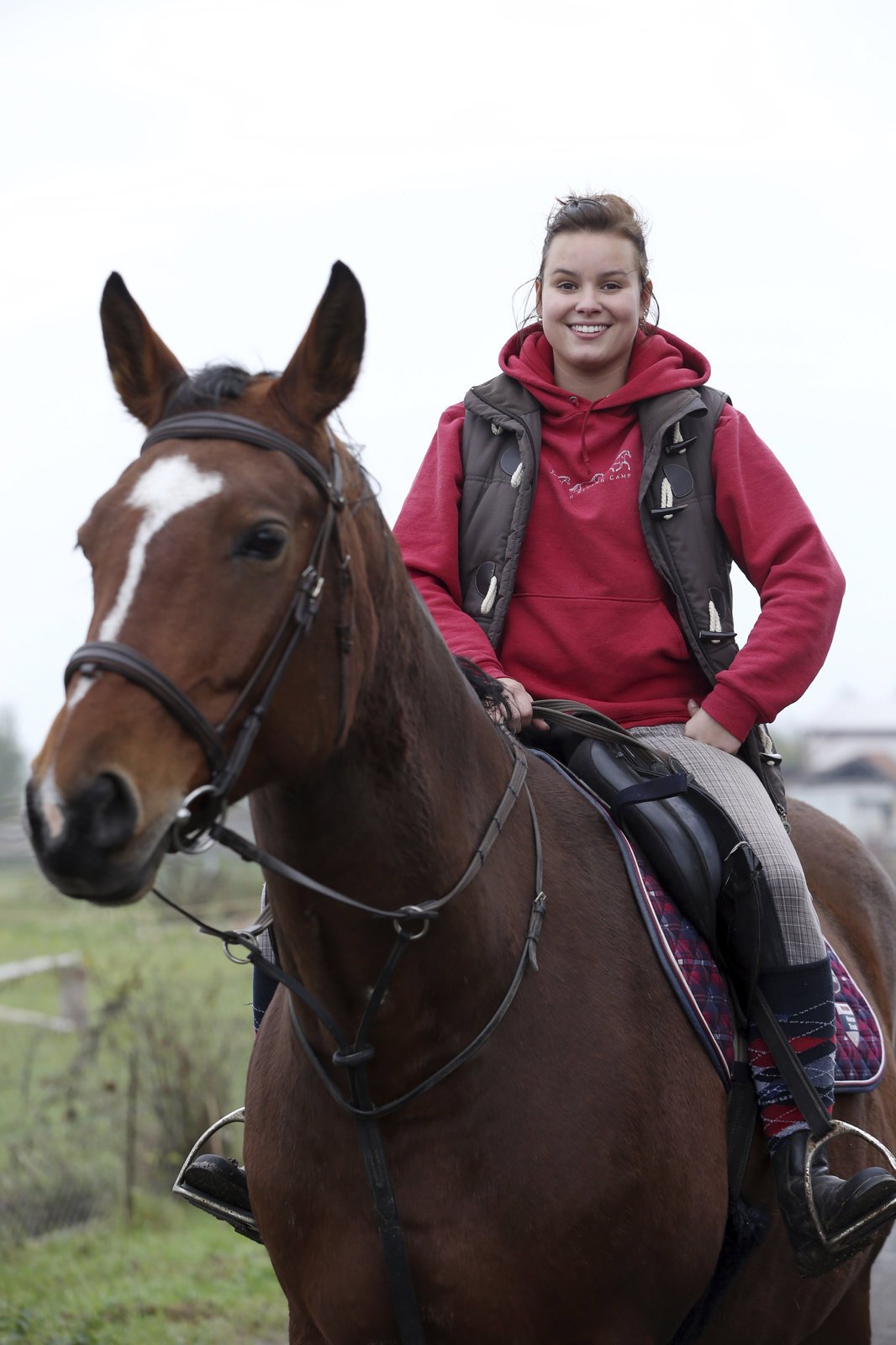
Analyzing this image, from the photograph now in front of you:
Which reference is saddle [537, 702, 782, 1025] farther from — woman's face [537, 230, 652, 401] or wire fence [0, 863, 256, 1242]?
wire fence [0, 863, 256, 1242]

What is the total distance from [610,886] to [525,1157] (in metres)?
0.68

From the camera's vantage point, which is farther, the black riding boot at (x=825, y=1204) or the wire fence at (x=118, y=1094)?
the wire fence at (x=118, y=1094)

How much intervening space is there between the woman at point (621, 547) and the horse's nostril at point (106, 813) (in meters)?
1.57

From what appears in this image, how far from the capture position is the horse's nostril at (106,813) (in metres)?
2.01

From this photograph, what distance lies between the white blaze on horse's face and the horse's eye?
9cm

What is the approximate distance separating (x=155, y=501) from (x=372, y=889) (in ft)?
2.85

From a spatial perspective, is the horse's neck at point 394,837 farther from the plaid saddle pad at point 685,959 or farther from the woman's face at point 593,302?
the woman's face at point 593,302

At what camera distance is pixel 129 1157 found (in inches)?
313

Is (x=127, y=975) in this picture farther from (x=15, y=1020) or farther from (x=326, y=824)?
(x=326, y=824)

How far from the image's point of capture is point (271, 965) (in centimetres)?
266

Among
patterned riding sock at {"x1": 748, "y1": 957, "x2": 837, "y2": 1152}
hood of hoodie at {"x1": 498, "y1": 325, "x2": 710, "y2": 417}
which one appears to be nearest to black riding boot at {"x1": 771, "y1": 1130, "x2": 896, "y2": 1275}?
patterned riding sock at {"x1": 748, "y1": 957, "x2": 837, "y2": 1152}

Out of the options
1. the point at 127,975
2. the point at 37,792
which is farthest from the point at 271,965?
the point at 127,975

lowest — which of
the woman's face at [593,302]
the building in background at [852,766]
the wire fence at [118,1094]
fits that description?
the building in background at [852,766]

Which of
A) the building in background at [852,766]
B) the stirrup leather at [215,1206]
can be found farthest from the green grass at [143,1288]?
the building in background at [852,766]
